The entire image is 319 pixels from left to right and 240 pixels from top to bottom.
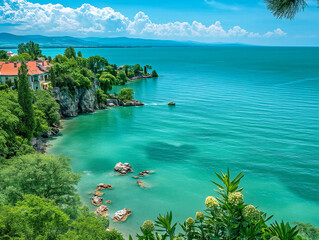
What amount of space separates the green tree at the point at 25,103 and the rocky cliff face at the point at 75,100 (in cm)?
2544

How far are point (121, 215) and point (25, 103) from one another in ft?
80.4

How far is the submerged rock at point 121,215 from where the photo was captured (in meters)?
30.4

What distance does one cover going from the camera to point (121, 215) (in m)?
30.8

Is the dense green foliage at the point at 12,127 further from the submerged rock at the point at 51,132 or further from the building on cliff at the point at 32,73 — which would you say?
the building on cliff at the point at 32,73

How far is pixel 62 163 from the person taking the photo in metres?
26.8

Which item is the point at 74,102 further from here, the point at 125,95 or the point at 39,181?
the point at 39,181

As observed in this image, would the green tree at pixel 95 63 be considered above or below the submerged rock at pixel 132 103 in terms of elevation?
above

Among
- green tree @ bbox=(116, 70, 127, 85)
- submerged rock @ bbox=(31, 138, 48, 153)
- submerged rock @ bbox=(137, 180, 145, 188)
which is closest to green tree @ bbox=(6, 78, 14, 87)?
submerged rock @ bbox=(31, 138, 48, 153)

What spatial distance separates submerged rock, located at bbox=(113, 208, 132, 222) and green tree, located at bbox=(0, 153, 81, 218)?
22.8 ft

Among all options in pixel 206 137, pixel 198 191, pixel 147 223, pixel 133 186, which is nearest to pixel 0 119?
pixel 133 186

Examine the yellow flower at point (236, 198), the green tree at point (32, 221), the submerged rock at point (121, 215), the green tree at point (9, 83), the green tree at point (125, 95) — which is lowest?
the submerged rock at point (121, 215)

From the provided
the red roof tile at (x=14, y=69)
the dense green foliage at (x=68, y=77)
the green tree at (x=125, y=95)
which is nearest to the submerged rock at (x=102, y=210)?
the dense green foliage at (x=68, y=77)

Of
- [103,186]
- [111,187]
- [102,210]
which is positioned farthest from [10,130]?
[102,210]

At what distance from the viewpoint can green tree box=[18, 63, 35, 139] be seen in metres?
40.6
